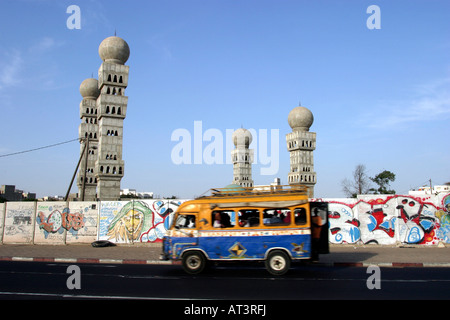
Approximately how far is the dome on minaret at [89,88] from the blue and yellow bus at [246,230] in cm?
6310

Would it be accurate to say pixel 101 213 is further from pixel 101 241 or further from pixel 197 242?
pixel 197 242

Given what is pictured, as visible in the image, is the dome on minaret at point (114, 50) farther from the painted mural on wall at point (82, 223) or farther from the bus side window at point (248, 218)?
the bus side window at point (248, 218)

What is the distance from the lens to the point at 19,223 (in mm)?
24062

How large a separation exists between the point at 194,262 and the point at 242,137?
77741 mm

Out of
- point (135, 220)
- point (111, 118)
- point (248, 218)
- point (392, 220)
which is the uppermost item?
point (111, 118)

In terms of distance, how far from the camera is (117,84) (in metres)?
45.5

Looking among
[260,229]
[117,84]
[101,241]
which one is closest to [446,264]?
[260,229]

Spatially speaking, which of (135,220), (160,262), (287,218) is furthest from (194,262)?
(135,220)

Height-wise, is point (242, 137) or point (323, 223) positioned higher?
point (242, 137)

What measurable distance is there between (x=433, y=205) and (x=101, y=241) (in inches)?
783

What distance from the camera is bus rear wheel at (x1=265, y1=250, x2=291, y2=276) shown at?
11.7 m

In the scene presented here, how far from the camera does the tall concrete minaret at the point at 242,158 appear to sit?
88.6m

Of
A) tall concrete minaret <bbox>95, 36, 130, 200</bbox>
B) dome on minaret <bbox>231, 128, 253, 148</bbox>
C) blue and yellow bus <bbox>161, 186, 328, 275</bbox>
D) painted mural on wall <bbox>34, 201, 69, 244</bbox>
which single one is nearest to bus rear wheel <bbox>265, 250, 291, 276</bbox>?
blue and yellow bus <bbox>161, 186, 328, 275</bbox>

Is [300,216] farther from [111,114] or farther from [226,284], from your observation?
[111,114]
